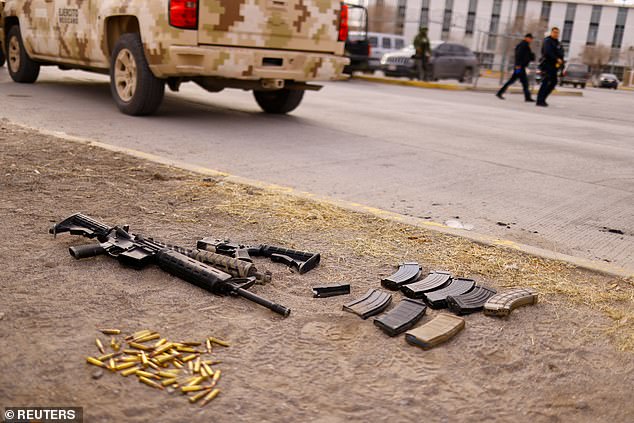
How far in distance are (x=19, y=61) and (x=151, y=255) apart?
30.7ft

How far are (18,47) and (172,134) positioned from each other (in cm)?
511

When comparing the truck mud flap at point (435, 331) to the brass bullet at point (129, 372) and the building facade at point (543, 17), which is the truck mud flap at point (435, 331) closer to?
the brass bullet at point (129, 372)

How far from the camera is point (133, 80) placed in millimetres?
8523

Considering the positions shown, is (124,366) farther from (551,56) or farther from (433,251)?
(551,56)

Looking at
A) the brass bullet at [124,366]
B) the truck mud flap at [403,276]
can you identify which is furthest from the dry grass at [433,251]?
the brass bullet at [124,366]

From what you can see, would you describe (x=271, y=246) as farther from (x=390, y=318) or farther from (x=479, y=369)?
(x=479, y=369)

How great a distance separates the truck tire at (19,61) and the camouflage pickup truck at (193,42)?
50.6 inches

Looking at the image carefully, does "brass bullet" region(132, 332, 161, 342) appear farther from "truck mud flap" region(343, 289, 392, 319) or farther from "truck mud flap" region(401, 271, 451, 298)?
"truck mud flap" region(401, 271, 451, 298)

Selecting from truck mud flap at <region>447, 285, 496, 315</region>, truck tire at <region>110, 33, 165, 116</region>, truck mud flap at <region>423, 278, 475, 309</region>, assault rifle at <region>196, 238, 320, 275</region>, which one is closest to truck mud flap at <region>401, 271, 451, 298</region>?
truck mud flap at <region>423, 278, 475, 309</region>

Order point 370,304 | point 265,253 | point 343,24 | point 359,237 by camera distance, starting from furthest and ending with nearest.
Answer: point 343,24
point 359,237
point 265,253
point 370,304

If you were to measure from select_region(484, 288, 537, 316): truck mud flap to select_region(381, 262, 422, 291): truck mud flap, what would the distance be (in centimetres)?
41

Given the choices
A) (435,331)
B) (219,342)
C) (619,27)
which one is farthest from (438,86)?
(619,27)

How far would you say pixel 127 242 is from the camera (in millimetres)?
3482

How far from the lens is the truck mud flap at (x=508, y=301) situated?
3.06 metres
